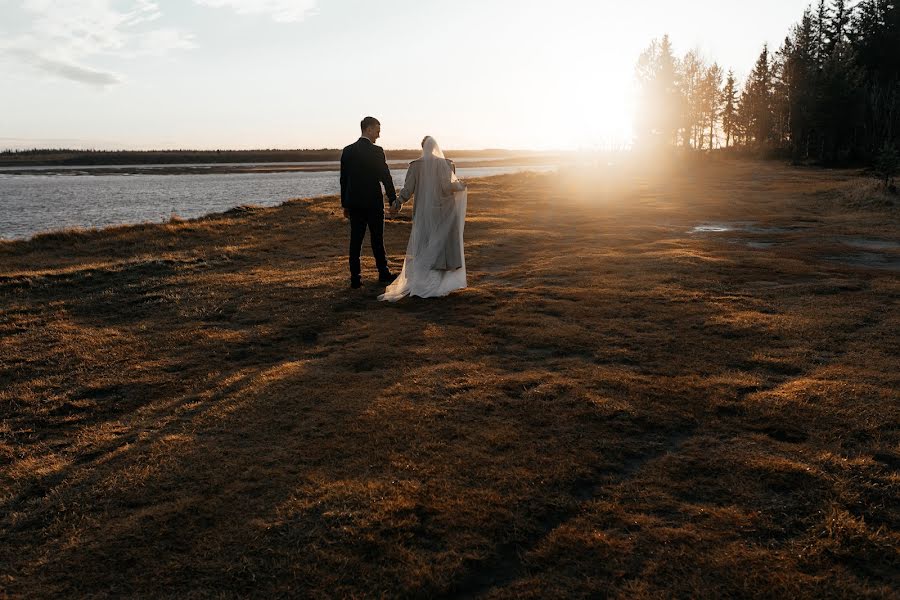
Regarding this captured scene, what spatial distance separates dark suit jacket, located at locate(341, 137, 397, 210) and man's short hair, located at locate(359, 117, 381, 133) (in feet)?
0.61

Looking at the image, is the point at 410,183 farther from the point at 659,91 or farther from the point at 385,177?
the point at 659,91

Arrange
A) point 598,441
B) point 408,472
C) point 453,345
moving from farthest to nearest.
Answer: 1. point 453,345
2. point 598,441
3. point 408,472

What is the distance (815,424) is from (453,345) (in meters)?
3.58

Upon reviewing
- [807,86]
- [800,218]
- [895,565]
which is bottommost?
[895,565]

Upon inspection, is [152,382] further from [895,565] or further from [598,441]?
[895,565]

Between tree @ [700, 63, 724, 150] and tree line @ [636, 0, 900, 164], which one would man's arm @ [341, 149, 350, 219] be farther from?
tree @ [700, 63, 724, 150]

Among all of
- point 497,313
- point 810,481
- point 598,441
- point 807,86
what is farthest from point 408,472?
point 807,86

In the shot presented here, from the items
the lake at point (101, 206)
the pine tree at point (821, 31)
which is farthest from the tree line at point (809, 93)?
the lake at point (101, 206)

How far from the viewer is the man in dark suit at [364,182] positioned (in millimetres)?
9078

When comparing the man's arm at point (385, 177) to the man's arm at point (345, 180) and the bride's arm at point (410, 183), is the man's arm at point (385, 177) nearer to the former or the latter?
the bride's arm at point (410, 183)

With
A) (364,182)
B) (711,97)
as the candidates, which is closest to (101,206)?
(364,182)

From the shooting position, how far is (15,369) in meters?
6.27

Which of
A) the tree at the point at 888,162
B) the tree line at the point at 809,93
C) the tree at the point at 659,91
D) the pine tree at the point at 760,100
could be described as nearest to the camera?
the tree at the point at 888,162

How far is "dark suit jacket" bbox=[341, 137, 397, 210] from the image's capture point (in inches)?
358
